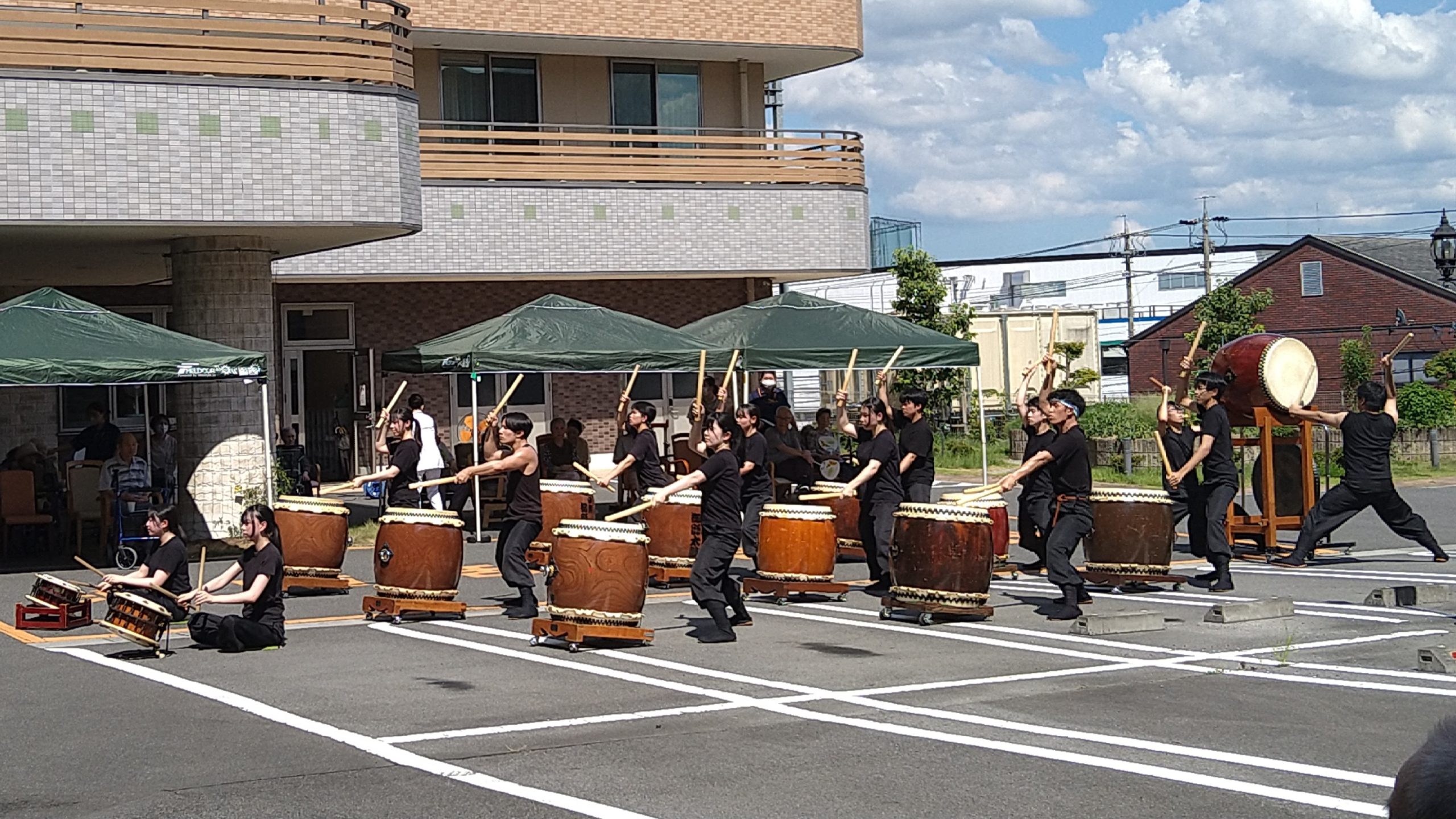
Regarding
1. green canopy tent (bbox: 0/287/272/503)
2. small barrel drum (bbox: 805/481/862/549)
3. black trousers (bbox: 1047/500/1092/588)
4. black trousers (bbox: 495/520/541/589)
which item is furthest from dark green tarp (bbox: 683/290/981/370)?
black trousers (bbox: 495/520/541/589)

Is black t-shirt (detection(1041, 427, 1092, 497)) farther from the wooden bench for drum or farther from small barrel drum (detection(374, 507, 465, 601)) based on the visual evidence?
small barrel drum (detection(374, 507, 465, 601))

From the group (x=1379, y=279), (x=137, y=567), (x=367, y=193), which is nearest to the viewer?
(x=137, y=567)

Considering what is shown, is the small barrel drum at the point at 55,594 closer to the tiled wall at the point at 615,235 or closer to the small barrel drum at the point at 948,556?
the small barrel drum at the point at 948,556

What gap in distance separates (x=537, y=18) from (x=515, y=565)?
600 inches

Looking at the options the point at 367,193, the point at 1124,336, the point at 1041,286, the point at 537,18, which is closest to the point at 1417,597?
the point at 367,193

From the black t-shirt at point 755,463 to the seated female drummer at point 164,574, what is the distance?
14.7ft

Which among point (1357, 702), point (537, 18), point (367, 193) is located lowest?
point (1357, 702)

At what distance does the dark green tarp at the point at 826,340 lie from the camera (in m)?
20.8

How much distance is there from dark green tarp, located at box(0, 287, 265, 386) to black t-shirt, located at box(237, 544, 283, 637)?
4343 mm

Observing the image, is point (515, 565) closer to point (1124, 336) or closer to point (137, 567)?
point (137, 567)

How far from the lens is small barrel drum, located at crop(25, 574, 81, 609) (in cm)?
1330

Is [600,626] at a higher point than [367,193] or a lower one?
lower

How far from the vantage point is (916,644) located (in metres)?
12.3

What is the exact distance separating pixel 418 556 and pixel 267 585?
180cm
